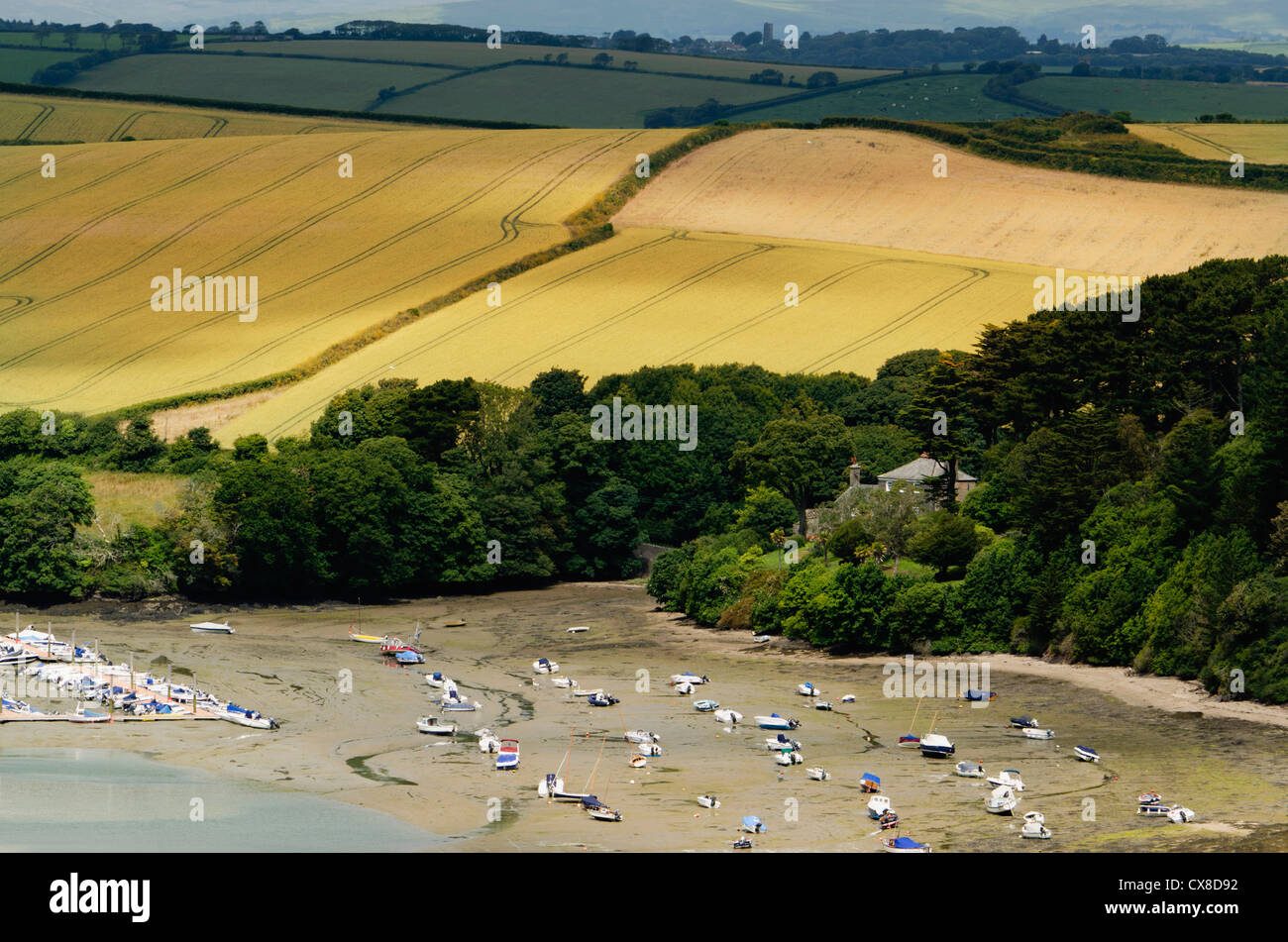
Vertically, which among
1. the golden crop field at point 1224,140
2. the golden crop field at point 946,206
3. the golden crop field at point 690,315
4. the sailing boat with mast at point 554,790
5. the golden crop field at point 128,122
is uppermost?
the golden crop field at point 128,122

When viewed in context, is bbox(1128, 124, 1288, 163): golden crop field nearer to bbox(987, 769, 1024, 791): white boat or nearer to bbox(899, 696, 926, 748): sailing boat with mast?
bbox(899, 696, 926, 748): sailing boat with mast

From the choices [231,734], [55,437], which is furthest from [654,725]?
[55,437]

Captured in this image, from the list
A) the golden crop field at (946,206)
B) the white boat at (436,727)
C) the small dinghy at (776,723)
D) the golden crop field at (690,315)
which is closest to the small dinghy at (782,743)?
the small dinghy at (776,723)

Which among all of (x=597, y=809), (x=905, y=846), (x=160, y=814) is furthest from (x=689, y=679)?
(x=160, y=814)

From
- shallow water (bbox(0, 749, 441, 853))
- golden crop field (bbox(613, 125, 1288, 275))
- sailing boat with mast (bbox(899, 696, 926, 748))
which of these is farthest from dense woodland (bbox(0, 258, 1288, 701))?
shallow water (bbox(0, 749, 441, 853))

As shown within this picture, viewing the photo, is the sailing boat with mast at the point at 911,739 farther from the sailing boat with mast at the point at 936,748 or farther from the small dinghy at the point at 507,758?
the small dinghy at the point at 507,758

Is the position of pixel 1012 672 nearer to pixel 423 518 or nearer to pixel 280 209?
pixel 423 518

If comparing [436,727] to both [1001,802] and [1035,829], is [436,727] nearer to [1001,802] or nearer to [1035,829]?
[1001,802]

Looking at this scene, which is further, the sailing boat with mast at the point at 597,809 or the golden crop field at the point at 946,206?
the golden crop field at the point at 946,206
